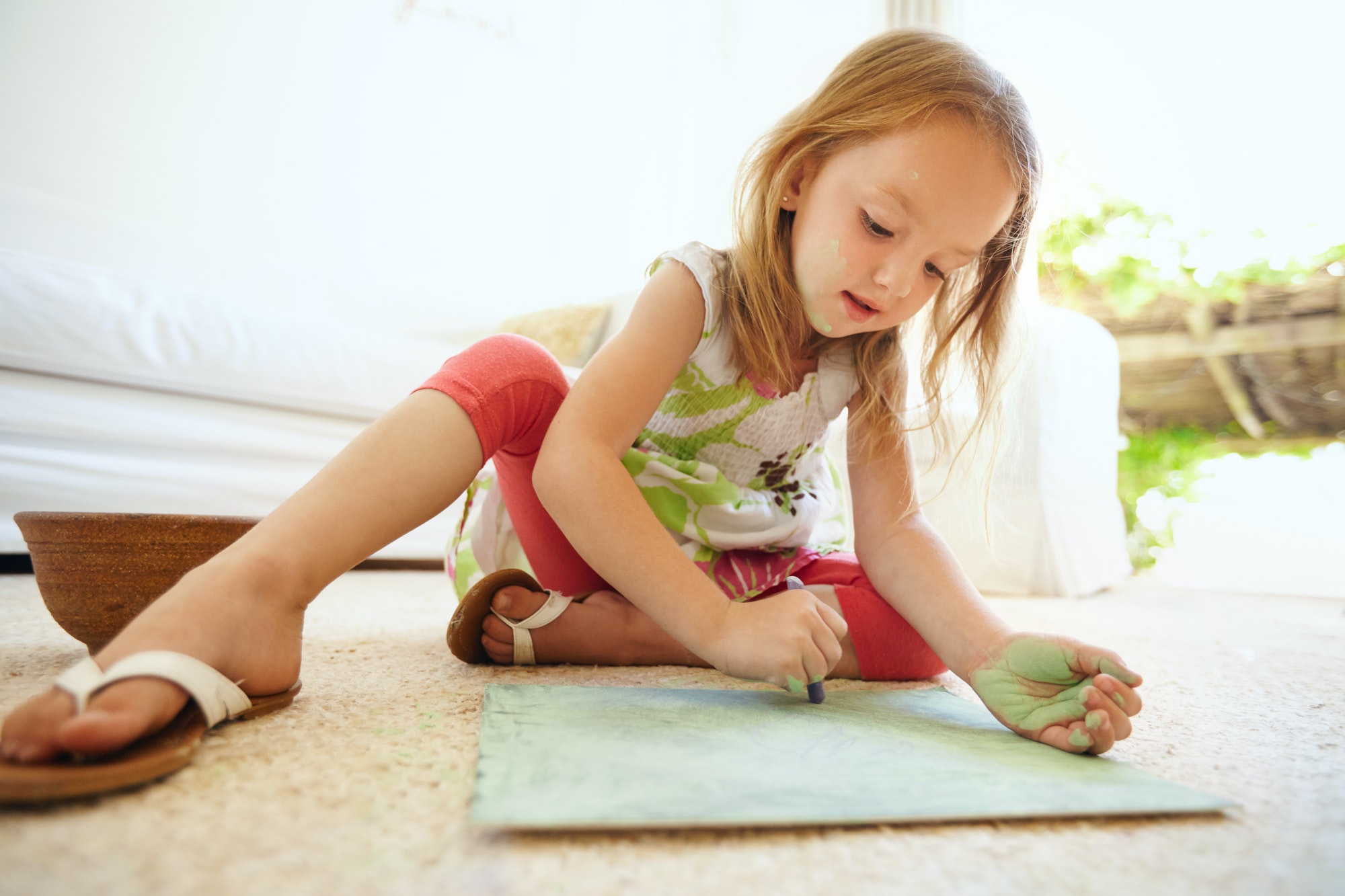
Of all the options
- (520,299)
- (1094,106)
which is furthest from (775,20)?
(520,299)

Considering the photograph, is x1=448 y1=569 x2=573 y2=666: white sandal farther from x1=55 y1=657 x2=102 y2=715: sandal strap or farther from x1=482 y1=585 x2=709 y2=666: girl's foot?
x1=55 y1=657 x2=102 y2=715: sandal strap

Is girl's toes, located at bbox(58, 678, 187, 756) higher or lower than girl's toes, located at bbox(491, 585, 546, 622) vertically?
higher

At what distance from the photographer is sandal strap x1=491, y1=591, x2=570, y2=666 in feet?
2.32

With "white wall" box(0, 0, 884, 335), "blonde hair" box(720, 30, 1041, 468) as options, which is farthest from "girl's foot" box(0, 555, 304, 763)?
"white wall" box(0, 0, 884, 335)

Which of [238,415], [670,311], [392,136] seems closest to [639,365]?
[670,311]

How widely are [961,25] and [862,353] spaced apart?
2.29m

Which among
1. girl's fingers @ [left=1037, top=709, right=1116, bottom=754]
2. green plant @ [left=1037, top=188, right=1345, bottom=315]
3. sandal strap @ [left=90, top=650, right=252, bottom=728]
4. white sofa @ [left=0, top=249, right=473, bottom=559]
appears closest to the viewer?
sandal strap @ [left=90, top=650, right=252, bottom=728]

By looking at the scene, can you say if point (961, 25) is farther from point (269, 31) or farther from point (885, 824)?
point (885, 824)

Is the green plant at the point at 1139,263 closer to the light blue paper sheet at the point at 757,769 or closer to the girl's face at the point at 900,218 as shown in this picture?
the girl's face at the point at 900,218

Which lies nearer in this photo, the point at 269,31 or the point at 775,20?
the point at 269,31

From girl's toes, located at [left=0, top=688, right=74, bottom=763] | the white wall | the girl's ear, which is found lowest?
girl's toes, located at [left=0, top=688, right=74, bottom=763]

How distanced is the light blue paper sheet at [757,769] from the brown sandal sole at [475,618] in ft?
0.41

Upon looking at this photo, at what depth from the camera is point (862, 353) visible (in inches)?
33.9

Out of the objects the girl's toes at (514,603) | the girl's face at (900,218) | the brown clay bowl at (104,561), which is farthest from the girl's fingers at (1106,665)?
the brown clay bowl at (104,561)
